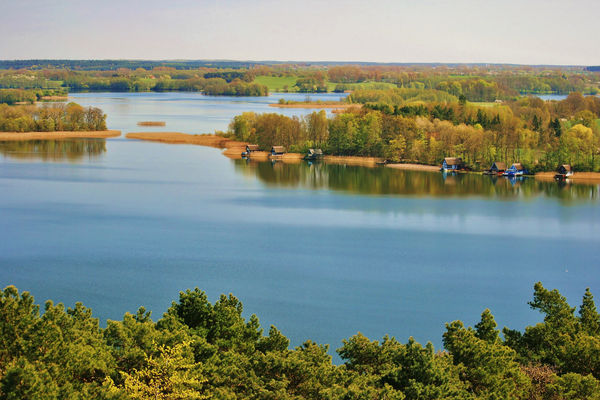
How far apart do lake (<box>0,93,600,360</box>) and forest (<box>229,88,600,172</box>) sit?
2989 millimetres

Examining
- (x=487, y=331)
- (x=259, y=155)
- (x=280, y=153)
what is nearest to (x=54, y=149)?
(x=259, y=155)

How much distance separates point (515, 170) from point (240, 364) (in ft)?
99.6

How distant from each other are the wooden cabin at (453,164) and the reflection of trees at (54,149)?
2055 centimetres

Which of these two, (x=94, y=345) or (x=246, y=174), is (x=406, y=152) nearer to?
(x=246, y=174)

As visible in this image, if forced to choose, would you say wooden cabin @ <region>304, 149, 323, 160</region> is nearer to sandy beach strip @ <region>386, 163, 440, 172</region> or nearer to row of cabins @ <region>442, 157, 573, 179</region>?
sandy beach strip @ <region>386, 163, 440, 172</region>

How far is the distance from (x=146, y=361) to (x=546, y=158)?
32.4m

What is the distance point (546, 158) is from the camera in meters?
37.3

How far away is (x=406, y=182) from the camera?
34.3 metres

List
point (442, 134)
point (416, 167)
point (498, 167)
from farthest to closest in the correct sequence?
point (442, 134) < point (416, 167) < point (498, 167)

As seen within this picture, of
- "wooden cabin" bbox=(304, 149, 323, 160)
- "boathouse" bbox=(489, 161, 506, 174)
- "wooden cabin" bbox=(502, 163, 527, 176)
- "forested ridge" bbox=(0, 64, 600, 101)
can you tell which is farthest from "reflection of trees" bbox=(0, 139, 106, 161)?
"forested ridge" bbox=(0, 64, 600, 101)

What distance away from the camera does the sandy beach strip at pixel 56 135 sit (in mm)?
51562

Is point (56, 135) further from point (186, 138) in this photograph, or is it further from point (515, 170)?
point (515, 170)

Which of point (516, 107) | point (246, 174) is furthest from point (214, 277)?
point (516, 107)

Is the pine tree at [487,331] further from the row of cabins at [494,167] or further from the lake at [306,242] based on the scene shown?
the row of cabins at [494,167]
